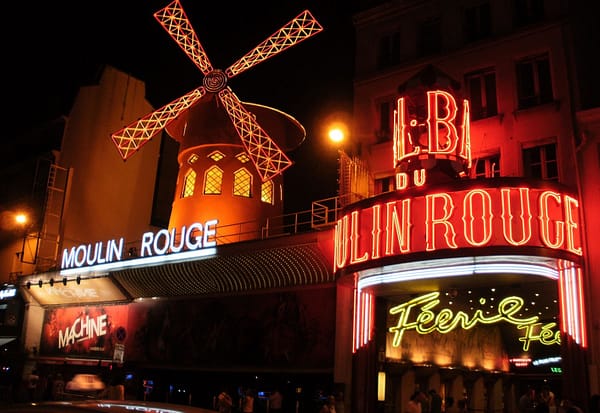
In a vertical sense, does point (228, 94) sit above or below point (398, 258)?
above

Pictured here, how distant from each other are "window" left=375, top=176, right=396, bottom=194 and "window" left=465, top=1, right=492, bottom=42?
3596 millimetres

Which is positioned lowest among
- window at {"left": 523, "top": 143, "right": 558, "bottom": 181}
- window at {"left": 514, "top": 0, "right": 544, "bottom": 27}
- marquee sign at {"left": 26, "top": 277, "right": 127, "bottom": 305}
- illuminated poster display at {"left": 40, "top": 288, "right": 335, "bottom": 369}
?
illuminated poster display at {"left": 40, "top": 288, "right": 335, "bottom": 369}

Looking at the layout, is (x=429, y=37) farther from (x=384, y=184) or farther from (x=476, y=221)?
(x=476, y=221)

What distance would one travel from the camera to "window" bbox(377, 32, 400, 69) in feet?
50.0

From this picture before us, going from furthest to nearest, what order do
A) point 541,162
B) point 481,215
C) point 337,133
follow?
point 337,133, point 541,162, point 481,215

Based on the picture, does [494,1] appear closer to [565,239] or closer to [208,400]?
[565,239]

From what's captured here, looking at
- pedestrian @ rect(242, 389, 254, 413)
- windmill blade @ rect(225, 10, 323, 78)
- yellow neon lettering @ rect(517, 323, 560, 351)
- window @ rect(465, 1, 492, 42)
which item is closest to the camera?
pedestrian @ rect(242, 389, 254, 413)

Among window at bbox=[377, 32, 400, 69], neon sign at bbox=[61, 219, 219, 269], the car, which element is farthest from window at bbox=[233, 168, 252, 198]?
the car

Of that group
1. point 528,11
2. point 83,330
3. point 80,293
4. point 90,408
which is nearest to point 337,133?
point 528,11

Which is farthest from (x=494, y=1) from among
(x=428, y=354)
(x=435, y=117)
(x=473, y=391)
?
(x=473, y=391)

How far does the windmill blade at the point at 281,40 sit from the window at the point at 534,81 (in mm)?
7877

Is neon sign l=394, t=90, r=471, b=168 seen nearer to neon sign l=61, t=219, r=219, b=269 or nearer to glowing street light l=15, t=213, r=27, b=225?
neon sign l=61, t=219, r=219, b=269

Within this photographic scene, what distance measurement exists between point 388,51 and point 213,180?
713 centimetres

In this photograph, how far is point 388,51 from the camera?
1546 centimetres
